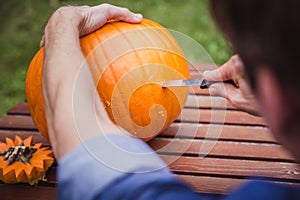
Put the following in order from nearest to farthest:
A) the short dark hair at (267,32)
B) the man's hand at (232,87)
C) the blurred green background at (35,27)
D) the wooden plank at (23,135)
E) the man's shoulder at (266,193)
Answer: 1. the short dark hair at (267,32)
2. the man's shoulder at (266,193)
3. the man's hand at (232,87)
4. the wooden plank at (23,135)
5. the blurred green background at (35,27)

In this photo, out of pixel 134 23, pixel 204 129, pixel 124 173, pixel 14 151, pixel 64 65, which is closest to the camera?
pixel 124 173

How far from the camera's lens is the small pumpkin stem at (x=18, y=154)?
128 centimetres

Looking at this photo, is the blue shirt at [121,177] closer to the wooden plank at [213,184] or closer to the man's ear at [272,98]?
the man's ear at [272,98]

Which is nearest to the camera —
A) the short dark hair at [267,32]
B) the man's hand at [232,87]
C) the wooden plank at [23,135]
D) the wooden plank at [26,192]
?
the short dark hair at [267,32]

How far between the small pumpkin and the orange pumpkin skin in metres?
0.07

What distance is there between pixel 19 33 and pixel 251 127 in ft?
6.78

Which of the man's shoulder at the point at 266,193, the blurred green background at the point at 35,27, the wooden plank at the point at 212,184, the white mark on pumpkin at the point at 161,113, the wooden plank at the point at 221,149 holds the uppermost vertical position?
the man's shoulder at the point at 266,193

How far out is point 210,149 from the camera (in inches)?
55.7

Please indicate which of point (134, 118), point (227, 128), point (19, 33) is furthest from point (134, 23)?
point (19, 33)

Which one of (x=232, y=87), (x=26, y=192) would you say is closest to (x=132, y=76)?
(x=232, y=87)

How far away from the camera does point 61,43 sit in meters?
0.95

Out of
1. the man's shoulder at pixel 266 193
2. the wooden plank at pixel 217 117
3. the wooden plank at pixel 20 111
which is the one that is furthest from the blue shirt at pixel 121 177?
the wooden plank at pixel 20 111

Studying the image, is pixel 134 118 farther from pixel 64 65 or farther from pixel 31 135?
pixel 64 65

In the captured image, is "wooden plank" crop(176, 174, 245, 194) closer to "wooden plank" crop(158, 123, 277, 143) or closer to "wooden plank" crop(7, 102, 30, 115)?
"wooden plank" crop(158, 123, 277, 143)
